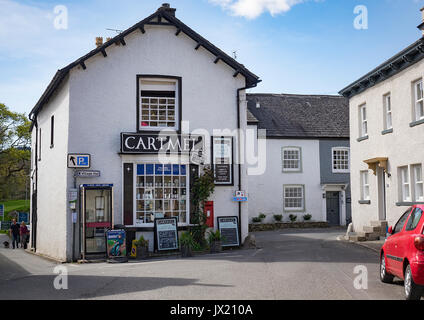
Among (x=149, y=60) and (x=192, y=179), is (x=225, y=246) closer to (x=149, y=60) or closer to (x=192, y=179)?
(x=192, y=179)

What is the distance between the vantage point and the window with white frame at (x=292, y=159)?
35.0 metres

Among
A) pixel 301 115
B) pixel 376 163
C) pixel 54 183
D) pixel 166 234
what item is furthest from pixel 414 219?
pixel 301 115

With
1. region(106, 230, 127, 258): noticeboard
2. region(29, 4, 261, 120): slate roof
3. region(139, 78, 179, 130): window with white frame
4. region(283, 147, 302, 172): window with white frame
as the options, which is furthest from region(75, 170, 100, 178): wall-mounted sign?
region(283, 147, 302, 172): window with white frame

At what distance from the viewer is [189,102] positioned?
774 inches

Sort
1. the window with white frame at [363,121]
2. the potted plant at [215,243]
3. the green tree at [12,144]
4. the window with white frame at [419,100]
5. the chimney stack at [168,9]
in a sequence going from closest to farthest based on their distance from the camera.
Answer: the potted plant at [215,243]
the window with white frame at [419,100]
the chimney stack at [168,9]
the window with white frame at [363,121]
the green tree at [12,144]

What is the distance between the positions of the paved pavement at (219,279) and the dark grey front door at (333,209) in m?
18.8

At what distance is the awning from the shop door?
36.2 feet

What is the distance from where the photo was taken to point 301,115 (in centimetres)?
3688

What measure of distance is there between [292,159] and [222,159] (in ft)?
53.0

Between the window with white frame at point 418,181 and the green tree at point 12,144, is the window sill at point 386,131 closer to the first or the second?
the window with white frame at point 418,181

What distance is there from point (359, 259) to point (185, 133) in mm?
7674

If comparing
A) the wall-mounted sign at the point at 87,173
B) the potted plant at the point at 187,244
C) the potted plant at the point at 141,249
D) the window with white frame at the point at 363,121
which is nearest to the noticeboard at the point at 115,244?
the potted plant at the point at 141,249

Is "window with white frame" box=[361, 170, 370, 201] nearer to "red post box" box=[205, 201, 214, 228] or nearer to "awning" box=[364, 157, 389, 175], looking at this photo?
"awning" box=[364, 157, 389, 175]
